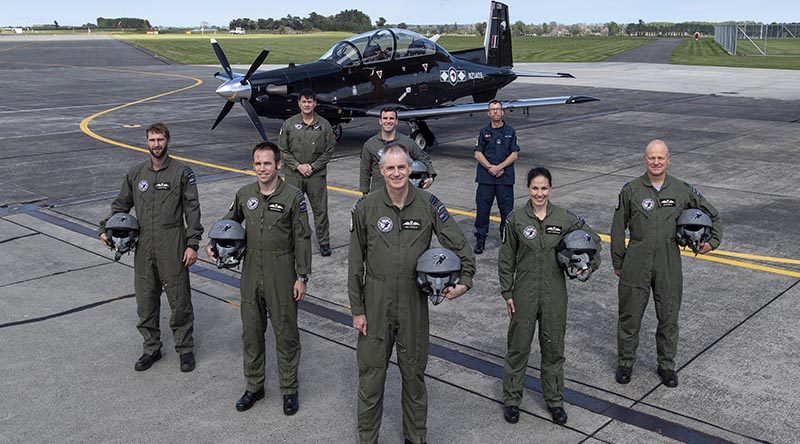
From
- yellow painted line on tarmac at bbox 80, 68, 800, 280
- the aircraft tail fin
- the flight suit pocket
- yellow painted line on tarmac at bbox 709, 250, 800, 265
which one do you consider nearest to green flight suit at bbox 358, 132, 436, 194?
yellow painted line on tarmac at bbox 80, 68, 800, 280

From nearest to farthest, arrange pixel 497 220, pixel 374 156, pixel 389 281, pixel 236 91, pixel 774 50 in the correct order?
pixel 389 281 → pixel 374 156 → pixel 497 220 → pixel 236 91 → pixel 774 50

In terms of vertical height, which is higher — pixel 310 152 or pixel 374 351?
pixel 310 152

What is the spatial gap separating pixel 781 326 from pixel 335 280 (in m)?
4.67

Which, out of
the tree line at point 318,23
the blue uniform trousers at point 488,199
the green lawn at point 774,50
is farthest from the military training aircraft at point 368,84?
the tree line at point 318,23

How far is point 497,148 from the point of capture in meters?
8.91

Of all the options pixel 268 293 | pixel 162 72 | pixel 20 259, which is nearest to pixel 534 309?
pixel 268 293

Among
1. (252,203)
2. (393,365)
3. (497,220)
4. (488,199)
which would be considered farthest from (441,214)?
(497,220)

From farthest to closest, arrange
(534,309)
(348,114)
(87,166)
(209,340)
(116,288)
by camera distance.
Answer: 1. (348,114)
2. (87,166)
3. (116,288)
4. (209,340)
5. (534,309)

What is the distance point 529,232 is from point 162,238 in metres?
3.05

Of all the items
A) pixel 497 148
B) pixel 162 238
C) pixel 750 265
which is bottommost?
pixel 750 265

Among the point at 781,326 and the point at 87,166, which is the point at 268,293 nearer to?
the point at 781,326

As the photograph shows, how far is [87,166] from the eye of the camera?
49.6 feet

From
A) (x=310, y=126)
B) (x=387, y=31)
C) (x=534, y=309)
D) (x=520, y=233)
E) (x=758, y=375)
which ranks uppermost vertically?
(x=387, y=31)

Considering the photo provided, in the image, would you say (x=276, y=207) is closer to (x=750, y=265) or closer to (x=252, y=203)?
(x=252, y=203)
